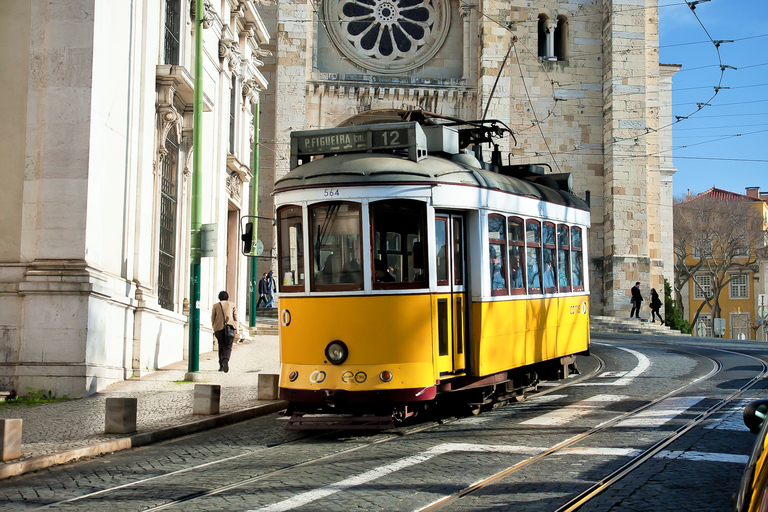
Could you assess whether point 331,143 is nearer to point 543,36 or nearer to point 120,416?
point 120,416

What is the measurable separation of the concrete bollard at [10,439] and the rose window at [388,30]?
34.8 meters

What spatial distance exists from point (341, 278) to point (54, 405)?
504 centimetres

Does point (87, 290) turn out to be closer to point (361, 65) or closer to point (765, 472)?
point (765, 472)

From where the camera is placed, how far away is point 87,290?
1378cm

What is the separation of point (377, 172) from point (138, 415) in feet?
14.5

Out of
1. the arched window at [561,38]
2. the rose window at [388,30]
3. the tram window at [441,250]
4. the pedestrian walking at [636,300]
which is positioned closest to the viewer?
the tram window at [441,250]

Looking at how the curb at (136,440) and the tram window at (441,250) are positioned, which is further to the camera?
the tram window at (441,250)

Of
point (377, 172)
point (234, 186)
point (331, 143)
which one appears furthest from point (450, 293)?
point (234, 186)

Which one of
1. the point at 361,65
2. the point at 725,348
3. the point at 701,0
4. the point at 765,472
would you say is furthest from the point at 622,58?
the point at 765,472

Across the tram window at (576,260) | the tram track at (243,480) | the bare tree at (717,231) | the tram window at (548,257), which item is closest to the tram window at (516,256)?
the tram window at (548,257)

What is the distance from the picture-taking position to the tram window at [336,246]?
396 inches

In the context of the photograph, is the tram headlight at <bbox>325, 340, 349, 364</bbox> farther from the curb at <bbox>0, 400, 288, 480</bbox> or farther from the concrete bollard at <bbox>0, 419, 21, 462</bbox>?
the concrete bollard at <bbox>0, 419, 21, 462</bbox>

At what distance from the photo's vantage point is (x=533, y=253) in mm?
12328

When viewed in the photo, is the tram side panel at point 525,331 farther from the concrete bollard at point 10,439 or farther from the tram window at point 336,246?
the concrete bollard at point 10,439
